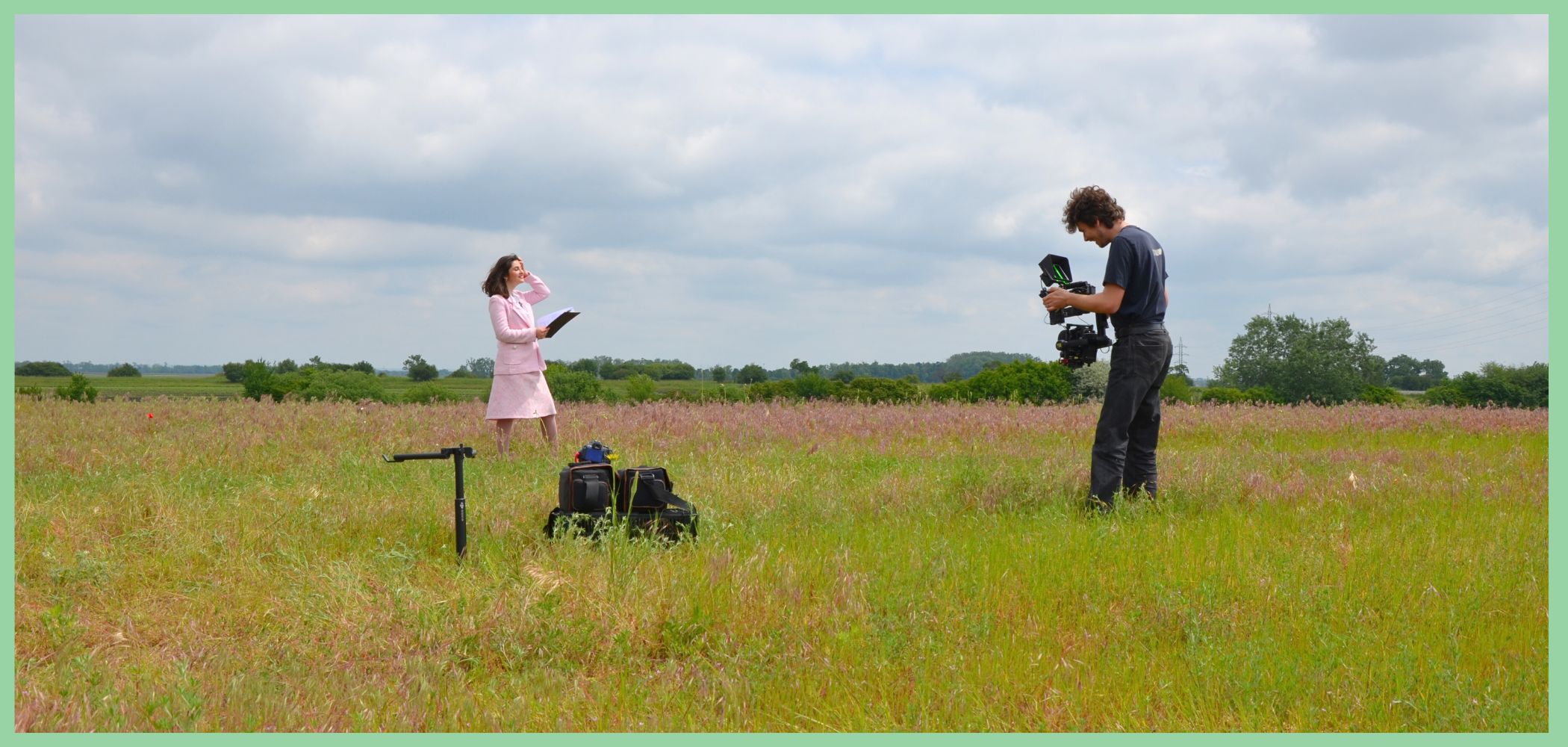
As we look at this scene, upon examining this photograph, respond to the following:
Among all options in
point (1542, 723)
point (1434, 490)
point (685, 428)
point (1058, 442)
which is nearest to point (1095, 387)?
point (1058, 442)

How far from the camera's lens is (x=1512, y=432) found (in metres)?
14.0

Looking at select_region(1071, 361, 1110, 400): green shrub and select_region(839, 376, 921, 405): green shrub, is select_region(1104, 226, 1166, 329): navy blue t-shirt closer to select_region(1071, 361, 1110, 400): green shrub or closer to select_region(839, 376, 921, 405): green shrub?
select_region(839, 376, 921, 405): green shrub

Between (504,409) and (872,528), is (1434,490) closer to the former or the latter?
(872,528)

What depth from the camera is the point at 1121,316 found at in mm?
7121

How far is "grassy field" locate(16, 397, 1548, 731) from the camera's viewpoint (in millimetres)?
3723

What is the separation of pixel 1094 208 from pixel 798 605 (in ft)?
13.0

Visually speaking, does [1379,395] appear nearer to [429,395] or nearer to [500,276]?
[429,395]

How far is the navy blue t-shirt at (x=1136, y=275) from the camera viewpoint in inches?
271

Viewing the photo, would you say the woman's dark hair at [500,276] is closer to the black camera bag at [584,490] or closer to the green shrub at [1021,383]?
the black camera bag at [584,490]

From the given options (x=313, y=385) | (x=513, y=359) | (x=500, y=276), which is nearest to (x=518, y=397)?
(x=513, y=359)

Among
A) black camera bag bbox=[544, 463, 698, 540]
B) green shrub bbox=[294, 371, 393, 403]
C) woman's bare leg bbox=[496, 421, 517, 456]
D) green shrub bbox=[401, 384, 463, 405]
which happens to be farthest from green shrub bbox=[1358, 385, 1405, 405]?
black camera bag bbox=[544, 463, 698, 540]

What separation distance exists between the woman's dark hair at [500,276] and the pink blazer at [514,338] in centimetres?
9

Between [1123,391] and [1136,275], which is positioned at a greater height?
[1136,275]

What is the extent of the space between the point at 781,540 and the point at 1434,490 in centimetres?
563
